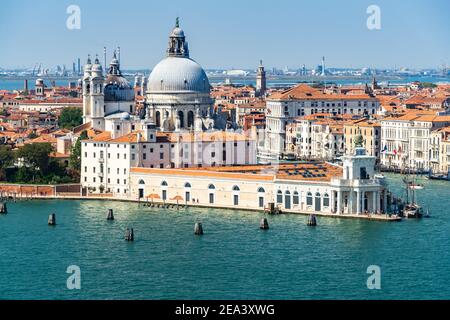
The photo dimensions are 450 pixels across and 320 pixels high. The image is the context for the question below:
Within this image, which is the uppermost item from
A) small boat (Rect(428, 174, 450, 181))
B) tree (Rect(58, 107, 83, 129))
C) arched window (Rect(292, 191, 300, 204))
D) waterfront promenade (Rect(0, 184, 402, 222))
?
tree (Rect(58, 107, 83, 129))

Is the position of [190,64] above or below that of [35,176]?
above

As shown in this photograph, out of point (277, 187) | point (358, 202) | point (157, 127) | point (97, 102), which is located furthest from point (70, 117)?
point (358, 202)

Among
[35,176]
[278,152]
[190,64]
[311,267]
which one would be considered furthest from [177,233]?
[278,152]

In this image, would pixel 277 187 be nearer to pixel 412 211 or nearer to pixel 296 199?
pixel 296 199

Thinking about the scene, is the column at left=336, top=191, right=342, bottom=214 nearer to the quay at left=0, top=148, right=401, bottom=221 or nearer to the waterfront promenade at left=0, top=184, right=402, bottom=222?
the quay at left=0, top=148, right=401, bottom=221

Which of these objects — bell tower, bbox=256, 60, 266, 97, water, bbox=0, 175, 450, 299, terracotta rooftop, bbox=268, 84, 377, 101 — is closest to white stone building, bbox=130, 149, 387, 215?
water, bbox=0, 175, 450, 299
